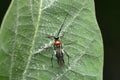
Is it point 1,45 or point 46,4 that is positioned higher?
point 46,4

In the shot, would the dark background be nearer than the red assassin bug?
No

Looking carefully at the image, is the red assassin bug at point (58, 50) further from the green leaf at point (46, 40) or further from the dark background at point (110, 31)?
the dark background at point (110, 31)

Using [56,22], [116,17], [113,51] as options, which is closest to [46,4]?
[56,22]

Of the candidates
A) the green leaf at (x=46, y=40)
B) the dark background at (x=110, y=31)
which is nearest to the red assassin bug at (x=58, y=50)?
the green leaf at (x=46, y=40)

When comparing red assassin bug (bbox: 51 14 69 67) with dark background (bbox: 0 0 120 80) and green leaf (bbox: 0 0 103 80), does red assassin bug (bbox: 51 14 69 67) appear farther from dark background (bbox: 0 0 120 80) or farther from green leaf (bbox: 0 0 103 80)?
dark background (bbox: 0 0 120 80)

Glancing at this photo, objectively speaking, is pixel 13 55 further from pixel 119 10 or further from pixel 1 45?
pixel 119 10

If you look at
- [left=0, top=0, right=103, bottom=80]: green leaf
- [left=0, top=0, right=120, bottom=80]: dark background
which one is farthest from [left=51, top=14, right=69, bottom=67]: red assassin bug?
[left=0, top=0, right=120, bottom=80]: dark background
